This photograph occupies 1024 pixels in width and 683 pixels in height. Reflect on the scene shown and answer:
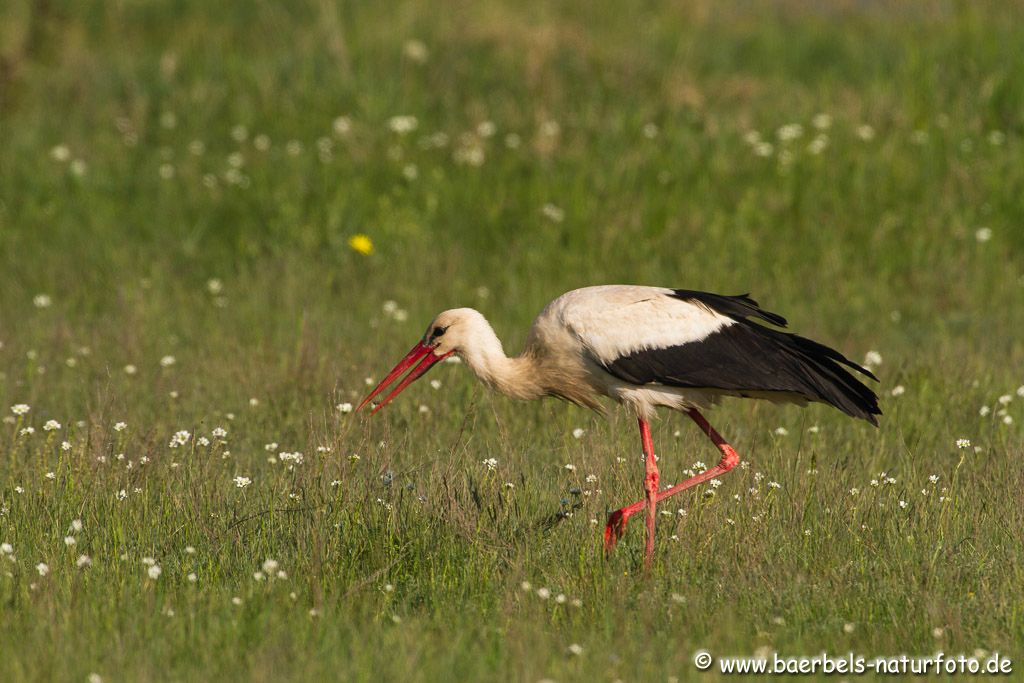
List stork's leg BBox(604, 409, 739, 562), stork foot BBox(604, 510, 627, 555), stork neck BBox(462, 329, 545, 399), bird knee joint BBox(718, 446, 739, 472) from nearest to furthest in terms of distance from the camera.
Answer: stork's leg BBox(604, 409, 739, 562)
stork foot BBox(604, 510, 627, 555)
bird knee joint BBox(718, 446, 739, 472)
stork neck BBox(462, 329, 545, 399)

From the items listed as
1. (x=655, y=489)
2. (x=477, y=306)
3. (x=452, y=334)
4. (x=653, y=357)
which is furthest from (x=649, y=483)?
(x=477, y=306)

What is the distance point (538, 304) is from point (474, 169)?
1.83 m

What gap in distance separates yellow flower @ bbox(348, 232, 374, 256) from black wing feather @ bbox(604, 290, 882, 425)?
13.6 ft

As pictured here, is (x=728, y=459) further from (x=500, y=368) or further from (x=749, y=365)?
(x=500, y=368)

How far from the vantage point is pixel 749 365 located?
6004mm

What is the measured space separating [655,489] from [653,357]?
564 mm

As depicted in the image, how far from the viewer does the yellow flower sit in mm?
9906

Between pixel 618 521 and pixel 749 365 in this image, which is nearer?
pixel 618 521

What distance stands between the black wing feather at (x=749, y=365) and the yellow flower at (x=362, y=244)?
414cm

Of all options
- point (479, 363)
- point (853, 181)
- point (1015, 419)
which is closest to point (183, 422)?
point (479, 363)

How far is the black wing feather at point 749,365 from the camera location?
5.91 m

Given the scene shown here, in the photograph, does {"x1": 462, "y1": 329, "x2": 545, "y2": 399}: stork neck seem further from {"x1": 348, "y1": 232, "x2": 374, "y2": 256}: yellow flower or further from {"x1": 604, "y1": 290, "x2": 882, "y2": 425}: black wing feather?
{"x1": 348, "y1": 232, "x2": 374, "y2": 256}: yellow flower

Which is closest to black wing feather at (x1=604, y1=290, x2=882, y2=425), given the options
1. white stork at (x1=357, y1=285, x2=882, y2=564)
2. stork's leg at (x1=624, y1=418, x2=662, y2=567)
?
white stork at (x1=357, y1=285, x2=882, y2=564)

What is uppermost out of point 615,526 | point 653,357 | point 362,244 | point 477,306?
point 362,244
